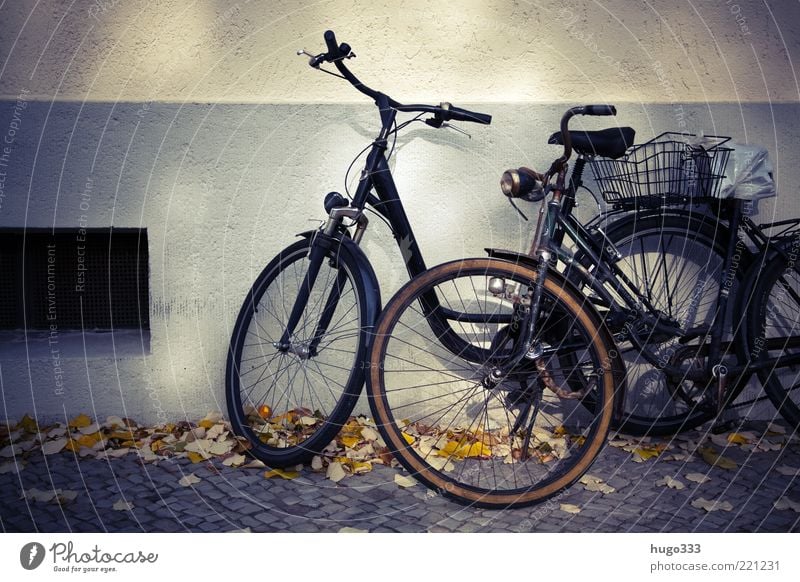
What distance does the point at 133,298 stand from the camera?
4211mm

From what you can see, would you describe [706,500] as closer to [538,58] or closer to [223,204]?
[538,58]

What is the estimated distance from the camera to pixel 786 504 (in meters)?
3.04

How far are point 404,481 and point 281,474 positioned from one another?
23.7 inches

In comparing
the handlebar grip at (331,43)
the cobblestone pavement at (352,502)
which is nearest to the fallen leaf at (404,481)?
the cobblestone pavement at (352,502)

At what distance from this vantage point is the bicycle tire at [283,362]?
362 centimetres

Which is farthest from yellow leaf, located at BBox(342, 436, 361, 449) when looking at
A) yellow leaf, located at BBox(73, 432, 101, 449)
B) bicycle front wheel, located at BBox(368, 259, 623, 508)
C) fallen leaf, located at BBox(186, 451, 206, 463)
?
yellow leaf, located at BBox(73, 432, 101, 449)

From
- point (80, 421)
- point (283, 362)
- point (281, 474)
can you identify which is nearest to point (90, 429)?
point (80, 421)

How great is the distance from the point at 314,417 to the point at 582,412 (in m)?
1.53

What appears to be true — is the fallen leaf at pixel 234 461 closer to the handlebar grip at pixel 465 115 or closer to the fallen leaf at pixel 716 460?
the handlebar grip at pixel 465 115

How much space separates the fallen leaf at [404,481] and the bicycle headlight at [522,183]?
143cm

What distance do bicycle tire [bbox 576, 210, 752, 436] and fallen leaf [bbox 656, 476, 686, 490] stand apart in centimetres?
40

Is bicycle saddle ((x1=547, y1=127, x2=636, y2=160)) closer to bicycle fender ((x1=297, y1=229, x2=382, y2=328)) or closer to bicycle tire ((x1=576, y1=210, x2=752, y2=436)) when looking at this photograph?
bicycle tire ((x1=576, y1=210, x2=752, y2=436))
